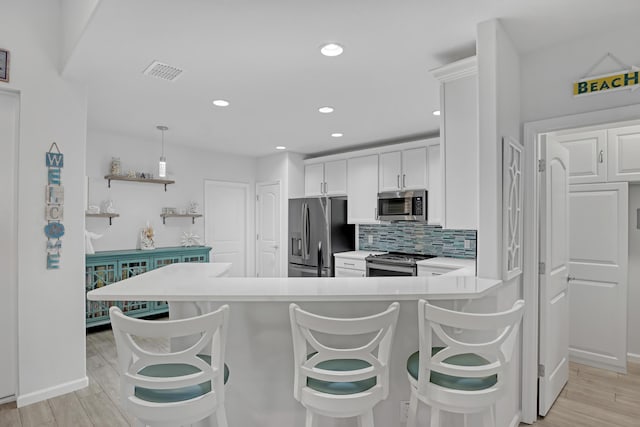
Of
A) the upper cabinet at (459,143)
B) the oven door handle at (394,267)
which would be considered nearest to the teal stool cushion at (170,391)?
the upper cabinet at (459,143)

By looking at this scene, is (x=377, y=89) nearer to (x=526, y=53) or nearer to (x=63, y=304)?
(x=526, y=53)

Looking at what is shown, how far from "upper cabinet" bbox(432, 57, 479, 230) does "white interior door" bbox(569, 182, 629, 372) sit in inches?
70.8

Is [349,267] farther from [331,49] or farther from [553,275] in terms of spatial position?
[331,49]

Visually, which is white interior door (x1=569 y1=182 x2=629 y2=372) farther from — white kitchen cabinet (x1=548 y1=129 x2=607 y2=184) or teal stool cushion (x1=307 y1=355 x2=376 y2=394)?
teal stool cushion (x1=307 y1=355 x2=376 y2=394)

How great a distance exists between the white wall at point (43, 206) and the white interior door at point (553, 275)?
3.35 meters

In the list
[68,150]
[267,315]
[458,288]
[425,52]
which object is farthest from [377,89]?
[68,150]

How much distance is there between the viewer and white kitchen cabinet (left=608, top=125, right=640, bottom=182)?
9.96ft

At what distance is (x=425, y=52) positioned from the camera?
2344 millimetres

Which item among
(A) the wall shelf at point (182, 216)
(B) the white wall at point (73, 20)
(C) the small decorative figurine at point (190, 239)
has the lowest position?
(C) the small decorative figurine at point (190, 239)

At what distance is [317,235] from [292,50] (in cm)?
312

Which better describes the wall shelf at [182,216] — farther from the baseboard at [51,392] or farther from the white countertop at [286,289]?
the white countertop at [286,289]

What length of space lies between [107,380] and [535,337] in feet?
10.6

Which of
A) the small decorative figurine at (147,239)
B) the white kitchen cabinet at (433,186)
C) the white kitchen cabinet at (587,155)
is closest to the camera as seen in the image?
the white kitchen cabinet at (587,155)

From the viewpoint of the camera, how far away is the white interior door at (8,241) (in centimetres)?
250
